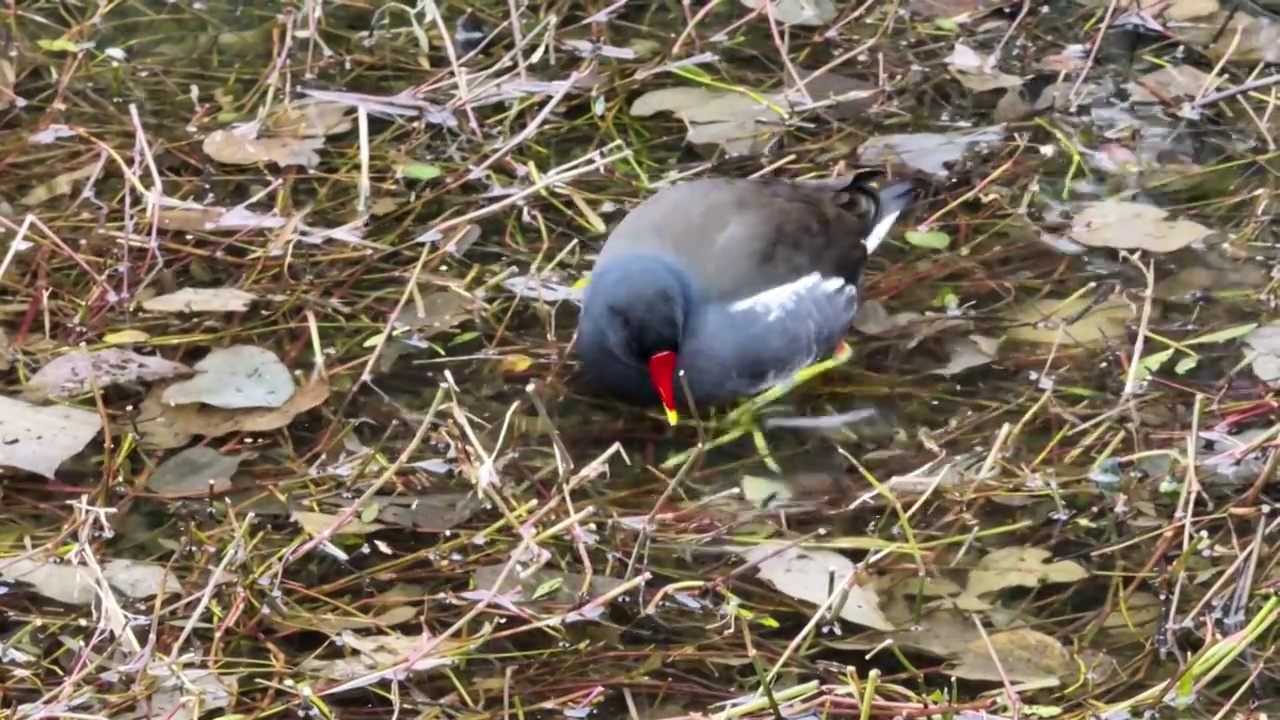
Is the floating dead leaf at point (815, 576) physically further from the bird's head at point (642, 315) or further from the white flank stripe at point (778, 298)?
the white flank stripe at point (778, 298)

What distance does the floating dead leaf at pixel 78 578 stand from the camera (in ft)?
8.32

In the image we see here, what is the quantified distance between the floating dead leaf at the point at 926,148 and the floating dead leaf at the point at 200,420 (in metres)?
1.49

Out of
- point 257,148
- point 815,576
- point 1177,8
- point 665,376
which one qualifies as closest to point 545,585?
point 815,576

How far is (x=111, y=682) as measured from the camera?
93.5 inches

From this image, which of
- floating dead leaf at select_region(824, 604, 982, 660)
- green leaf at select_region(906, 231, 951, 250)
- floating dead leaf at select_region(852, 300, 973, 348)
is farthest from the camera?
green leaf at select_region(906, 231, 951, 250)

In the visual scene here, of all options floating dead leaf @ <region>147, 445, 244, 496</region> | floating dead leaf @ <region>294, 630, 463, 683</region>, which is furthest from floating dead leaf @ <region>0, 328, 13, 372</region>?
floating dead leaf @ <region>294, 630, 463, 683</region>

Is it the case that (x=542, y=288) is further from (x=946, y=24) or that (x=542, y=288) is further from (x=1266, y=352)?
(x=946, y=24)

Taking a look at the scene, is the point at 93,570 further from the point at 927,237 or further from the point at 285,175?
the point at 927,237

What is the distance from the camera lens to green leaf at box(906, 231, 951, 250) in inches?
139

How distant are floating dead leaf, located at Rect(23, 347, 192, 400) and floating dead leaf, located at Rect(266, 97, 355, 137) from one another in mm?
907

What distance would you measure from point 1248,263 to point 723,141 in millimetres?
1183

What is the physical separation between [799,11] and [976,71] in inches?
19.8

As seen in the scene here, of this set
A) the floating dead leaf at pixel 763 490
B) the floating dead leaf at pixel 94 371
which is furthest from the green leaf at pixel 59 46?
the floating dead leaf at pixel 763 490

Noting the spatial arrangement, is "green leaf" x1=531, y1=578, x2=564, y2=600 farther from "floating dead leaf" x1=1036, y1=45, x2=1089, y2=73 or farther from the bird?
"floating dead leaf" x1=1036, y1=45, x2=1089, y2=73
